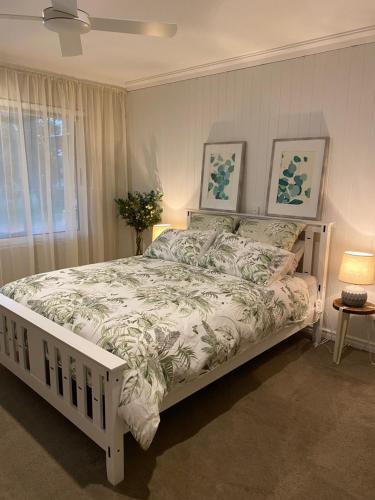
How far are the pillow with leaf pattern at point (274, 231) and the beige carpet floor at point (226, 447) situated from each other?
1069 mm

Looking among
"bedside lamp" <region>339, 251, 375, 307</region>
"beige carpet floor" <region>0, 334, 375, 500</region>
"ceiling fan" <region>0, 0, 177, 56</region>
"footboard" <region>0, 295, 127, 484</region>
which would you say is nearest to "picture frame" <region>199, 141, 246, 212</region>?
"bedside lamp" <region>339, 251, 375, 307</region>

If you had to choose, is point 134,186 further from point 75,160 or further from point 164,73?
point 164,73

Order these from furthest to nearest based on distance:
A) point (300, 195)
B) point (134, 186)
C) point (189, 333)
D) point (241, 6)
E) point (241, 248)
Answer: point (134, 186) → point (300, 195) → point (241, 248) → point (241, 6) → point (189, 333)

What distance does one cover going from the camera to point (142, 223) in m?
4.38

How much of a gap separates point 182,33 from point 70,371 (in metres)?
2.54

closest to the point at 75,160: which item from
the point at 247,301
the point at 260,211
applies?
the point at 260,211

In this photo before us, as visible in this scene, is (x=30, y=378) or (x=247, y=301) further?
(x=247, y=301)

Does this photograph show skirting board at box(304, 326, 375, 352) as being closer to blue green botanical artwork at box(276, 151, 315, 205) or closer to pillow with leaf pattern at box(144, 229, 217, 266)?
blue green botanical artwork at box(276, 151, 315, 205)

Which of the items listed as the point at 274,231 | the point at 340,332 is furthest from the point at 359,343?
the point at 274,231

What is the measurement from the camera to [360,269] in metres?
2.79

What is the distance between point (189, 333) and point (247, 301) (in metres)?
0.60

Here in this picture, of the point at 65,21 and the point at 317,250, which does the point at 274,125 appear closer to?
the point at 317,250

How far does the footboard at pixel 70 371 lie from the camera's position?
1.70 metres

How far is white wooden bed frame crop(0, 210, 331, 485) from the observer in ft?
5.60
